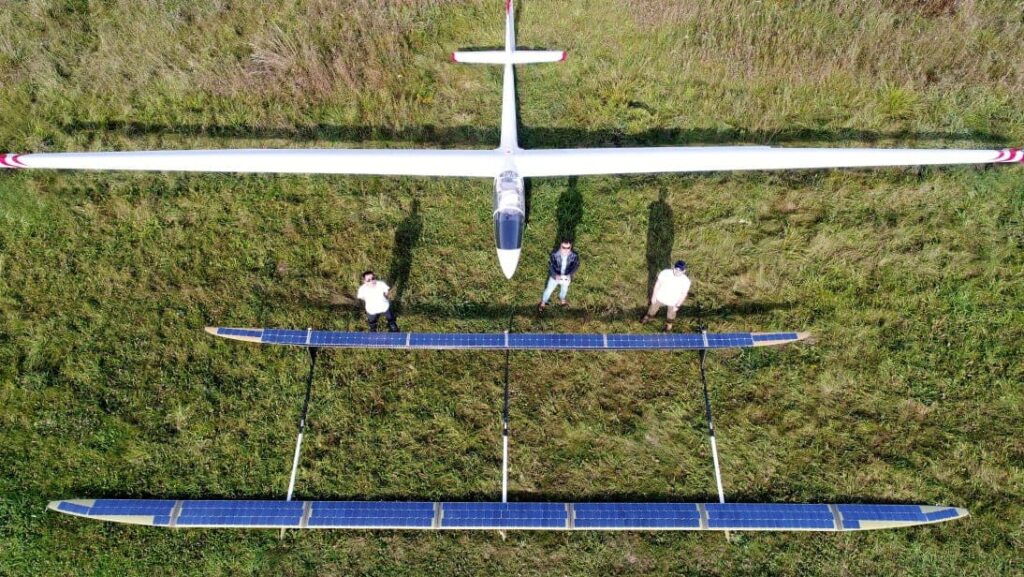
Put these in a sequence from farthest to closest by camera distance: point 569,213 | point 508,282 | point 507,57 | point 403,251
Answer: point 507,57
point 569,213
point 403,251
point 508,282

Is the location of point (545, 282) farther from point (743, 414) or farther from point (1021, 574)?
point (1021, 574)

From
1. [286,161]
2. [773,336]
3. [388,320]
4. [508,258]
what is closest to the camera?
[773,336]

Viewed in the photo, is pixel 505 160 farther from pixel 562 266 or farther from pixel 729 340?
pixel 729 340

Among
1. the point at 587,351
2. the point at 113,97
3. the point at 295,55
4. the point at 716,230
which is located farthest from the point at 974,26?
the point at 113,97

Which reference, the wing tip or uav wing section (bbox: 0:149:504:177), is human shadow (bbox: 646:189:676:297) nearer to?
uav wing section (bbox: 0:149:504:177)

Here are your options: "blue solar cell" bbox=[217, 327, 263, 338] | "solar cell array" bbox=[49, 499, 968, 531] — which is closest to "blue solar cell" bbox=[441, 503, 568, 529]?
"solar cell array" bbox=[49, 499, 968, 531]

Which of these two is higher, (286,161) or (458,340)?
(286,161)

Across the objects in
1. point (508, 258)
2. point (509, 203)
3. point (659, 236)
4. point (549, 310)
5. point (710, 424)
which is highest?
point (659, 236)

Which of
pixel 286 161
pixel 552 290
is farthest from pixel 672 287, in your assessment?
pixel 286 161
